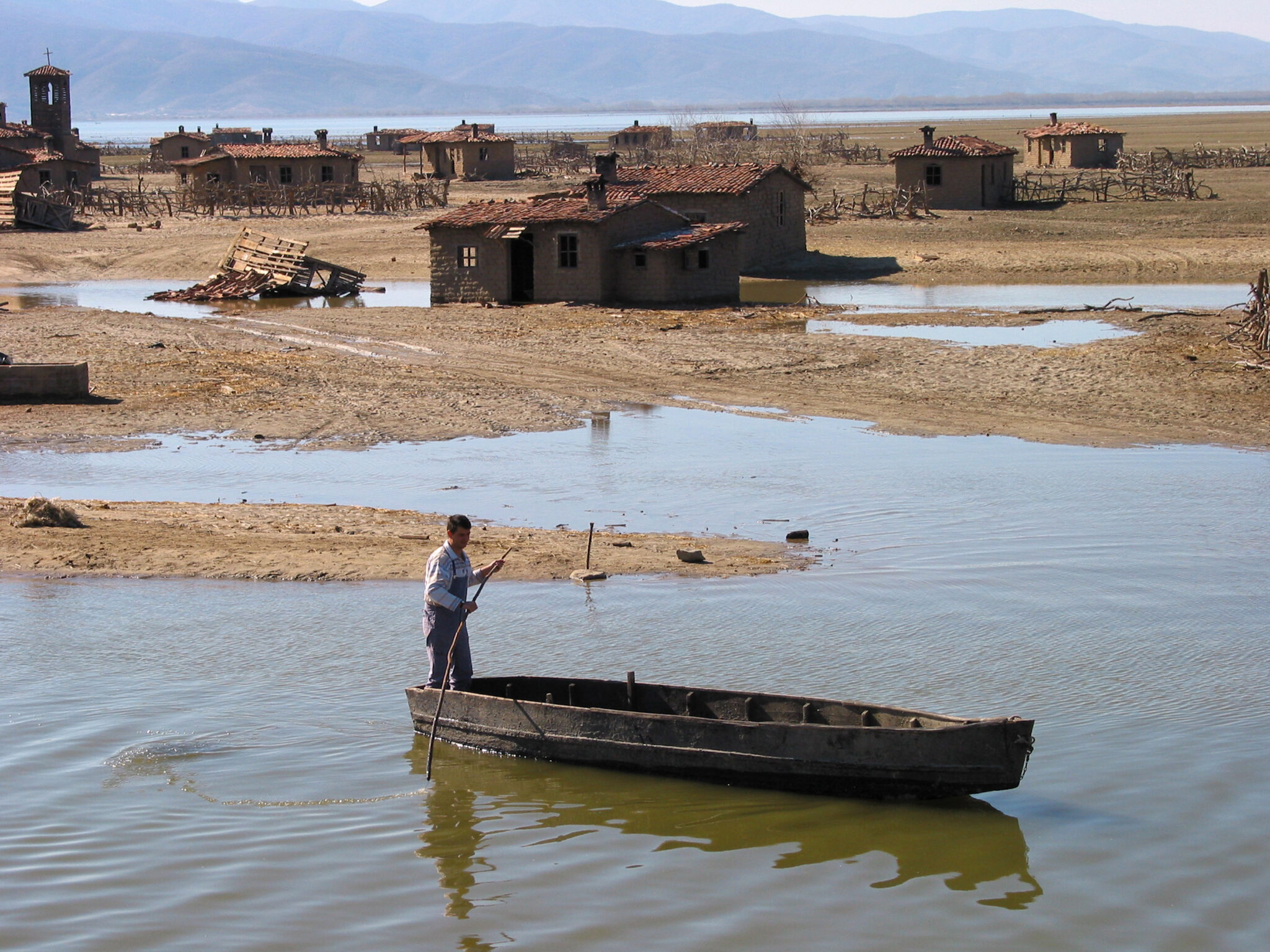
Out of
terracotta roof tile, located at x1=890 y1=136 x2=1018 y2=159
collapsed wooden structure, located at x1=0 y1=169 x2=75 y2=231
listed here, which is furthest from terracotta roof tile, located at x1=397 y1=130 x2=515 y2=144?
terracotta roof tile, located at x1=890 y1=136 x2=1018 y2=159

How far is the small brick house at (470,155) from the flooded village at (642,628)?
1513 inches

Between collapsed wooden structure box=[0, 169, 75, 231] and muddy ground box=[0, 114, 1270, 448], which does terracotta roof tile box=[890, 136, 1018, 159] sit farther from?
collapsed wooden structure box=[0, 169, 75, 231]

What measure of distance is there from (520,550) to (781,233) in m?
29.4

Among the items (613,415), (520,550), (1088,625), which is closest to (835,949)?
(1088,625)

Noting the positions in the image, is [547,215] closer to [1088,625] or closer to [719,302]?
[719,302]

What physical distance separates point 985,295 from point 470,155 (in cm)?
3930

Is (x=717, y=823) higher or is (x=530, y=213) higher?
(x=530, y=213)

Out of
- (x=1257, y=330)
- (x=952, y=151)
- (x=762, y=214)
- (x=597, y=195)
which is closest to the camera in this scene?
(x=1257, y=330)

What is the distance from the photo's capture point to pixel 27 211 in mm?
56000

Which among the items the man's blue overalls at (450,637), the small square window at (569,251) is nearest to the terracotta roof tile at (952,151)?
the small square window at (569,251)

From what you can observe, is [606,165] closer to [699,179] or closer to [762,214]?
[699,179]

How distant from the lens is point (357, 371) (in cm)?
2617

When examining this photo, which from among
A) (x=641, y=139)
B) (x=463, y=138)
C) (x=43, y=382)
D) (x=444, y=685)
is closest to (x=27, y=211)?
(x=463, y=138)

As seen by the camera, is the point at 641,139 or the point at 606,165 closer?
the point at 606,165
